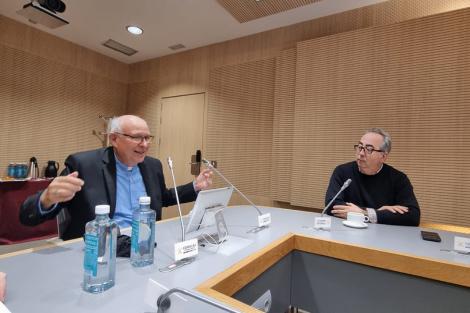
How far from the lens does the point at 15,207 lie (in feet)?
10.6

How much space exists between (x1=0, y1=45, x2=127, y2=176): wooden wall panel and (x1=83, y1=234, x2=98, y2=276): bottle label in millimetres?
3630

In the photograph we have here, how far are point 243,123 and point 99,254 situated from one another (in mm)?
3009

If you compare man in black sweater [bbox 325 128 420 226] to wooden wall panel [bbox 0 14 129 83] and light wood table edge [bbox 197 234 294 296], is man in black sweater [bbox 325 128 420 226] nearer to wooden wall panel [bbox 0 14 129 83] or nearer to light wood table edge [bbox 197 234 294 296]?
light wood table edge [bbox 197 234 294 296]

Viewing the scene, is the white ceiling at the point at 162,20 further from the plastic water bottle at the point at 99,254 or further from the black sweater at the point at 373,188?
the plastic water bottle at the point at 99,254

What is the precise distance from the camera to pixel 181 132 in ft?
14.1

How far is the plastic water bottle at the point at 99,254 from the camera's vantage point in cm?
76

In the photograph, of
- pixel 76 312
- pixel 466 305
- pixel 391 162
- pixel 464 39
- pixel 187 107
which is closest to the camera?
pixel 76 312

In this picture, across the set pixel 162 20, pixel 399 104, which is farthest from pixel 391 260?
pixel 162 20

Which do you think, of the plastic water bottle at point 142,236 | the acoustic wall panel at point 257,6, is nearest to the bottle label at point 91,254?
the plastic water bottle at point 142,236

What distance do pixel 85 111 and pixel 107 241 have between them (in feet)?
13.6

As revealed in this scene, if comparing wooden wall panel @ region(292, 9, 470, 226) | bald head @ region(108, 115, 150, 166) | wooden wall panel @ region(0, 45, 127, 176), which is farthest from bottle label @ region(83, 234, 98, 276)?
wooden wall panel @ region(0, 45, 127, 176)

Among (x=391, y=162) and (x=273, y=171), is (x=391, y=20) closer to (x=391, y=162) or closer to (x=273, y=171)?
(x=391, y=162)

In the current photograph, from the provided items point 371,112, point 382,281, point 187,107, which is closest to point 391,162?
point 371,112

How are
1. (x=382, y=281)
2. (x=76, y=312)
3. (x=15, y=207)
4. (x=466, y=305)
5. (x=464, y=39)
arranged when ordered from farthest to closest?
1. (x=15, y=207)
2. (x=464, y=39)
3. (x=382, y=281)
4. (x=466, y=305)
5. (x=76, y=312)
